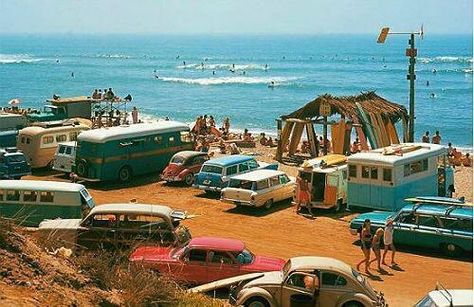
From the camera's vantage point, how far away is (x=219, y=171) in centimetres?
2275

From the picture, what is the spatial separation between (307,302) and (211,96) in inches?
2840

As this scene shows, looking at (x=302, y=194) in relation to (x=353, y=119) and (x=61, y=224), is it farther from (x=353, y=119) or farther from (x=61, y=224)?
(x=353, y=119)

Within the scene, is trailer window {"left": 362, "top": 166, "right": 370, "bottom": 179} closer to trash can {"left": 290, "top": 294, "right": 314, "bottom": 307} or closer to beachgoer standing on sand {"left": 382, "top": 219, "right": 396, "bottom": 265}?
beachgoer standing on sand {"left": 382, "top": 219, "right": 396, "bottom": 265}

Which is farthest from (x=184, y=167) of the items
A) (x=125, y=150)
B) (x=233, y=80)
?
(x=233, y=80)

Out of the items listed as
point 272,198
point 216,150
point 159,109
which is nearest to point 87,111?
point 216,150

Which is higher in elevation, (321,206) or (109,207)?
(109,207)

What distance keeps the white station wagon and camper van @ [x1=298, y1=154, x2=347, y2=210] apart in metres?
0.79

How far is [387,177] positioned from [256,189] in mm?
3621

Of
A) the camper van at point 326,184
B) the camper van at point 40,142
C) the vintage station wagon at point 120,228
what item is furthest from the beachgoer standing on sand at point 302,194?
the camper van at point 40,142

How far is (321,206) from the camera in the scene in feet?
68.0

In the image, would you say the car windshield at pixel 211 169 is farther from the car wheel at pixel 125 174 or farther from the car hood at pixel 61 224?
the car hood at pixel 61 224

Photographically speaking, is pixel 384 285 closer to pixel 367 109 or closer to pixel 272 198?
pixel 272 198

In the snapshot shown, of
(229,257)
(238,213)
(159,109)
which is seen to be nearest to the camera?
(229,257)

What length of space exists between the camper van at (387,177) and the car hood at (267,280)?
8468mm
